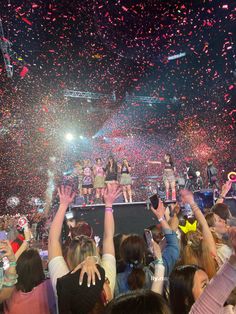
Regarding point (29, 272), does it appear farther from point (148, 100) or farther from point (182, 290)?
point (148, 100)

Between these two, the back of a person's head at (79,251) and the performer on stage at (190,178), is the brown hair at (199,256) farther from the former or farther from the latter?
the performer on stage at (190,178)

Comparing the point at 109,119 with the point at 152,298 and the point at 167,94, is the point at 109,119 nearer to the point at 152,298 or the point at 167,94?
the point at 167,94

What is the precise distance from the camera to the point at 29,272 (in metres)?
2.48

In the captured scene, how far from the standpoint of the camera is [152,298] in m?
1.26

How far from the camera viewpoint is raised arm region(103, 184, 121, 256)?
7.84 ft

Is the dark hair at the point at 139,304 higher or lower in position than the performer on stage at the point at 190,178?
lower

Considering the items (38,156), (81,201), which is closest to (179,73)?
(38,156)

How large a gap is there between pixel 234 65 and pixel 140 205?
48.6ft

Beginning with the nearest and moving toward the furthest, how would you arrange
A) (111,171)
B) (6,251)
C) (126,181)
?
(6,251) → (111,171) → (126,181)

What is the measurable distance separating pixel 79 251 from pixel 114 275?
11.7 inches

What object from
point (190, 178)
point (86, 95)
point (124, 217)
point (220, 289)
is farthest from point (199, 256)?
point (86, 95)

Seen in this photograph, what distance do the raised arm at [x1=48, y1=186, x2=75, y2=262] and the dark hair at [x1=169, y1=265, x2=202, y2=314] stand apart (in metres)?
0.84

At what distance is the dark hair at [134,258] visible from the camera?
243cm

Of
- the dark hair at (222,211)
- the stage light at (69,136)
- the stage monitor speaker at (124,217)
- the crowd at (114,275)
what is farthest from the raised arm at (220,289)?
the stage light at (69,136)
